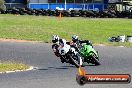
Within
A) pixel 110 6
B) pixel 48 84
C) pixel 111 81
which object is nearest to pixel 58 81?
pixel 48 84

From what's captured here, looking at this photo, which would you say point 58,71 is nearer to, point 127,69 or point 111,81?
point 127,69

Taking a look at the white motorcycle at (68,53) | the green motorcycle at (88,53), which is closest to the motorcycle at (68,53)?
the white motorcycle at (68,53)

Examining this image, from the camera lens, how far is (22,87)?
912 cm

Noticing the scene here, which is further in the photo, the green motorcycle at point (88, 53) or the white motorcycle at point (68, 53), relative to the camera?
the green motorcycle at point (88, 53)

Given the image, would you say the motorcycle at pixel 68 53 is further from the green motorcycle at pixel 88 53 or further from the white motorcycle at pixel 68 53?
the green motorcycle at pixel 88 53

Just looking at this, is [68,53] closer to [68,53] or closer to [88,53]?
[68,53]

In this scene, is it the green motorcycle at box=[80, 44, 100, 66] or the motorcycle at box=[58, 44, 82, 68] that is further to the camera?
the green motorcycle at box=[80, 44, 100, 66]

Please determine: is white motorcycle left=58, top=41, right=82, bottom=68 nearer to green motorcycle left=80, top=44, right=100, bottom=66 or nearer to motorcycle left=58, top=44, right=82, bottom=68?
motorcycle left=58, top=44, right=82, bottom=68

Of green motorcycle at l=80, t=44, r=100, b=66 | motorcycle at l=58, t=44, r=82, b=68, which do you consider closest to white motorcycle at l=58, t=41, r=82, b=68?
motorcycle at l=58, t=44, r=82, b=68

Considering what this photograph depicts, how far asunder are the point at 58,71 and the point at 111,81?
955cm

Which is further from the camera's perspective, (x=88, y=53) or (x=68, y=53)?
(x=88, y=53)

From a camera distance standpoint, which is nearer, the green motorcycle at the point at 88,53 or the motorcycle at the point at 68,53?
the motorcycle at the point at 68,53

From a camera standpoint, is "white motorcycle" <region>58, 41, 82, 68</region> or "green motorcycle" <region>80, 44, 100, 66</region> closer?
"white motorcycle" <region>58, 41, 82, 68</region>

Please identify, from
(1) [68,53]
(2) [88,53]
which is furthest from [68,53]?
(2) [88,53]
